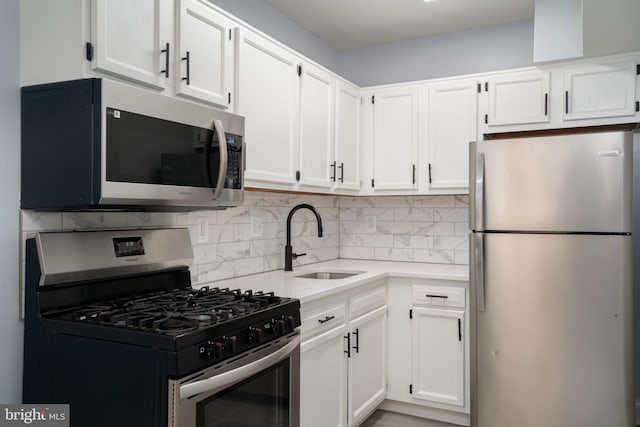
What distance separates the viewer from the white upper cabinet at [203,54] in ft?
6.22

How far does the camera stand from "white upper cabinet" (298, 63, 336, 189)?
2.78 meters

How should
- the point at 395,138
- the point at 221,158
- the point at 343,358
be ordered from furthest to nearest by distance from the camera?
1. the point at 395,138
2. the point at 343,358
3. the point at 221,158

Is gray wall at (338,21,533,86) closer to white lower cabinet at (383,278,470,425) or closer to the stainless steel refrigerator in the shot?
the stainless steel refrigerator

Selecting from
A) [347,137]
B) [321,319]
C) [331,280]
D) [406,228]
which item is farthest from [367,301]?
[347,137]

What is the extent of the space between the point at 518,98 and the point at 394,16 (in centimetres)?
99

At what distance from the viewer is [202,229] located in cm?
247

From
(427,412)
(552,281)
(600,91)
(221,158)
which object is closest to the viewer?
(221,158)

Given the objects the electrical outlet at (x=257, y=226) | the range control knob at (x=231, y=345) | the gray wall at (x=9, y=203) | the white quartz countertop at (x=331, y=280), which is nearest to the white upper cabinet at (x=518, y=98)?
the white quartz countertop at (x=331, y=280)

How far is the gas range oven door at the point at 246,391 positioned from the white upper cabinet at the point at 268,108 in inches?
34.8

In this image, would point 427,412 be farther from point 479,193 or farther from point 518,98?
point 518,98

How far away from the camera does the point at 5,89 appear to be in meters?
1.62

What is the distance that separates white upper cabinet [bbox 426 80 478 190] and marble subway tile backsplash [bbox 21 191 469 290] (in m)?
0.34

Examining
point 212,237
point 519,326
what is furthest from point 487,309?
point 212,237

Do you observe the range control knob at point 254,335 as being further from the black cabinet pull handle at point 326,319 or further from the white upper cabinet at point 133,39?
the white upper cabinet at point 133,39
